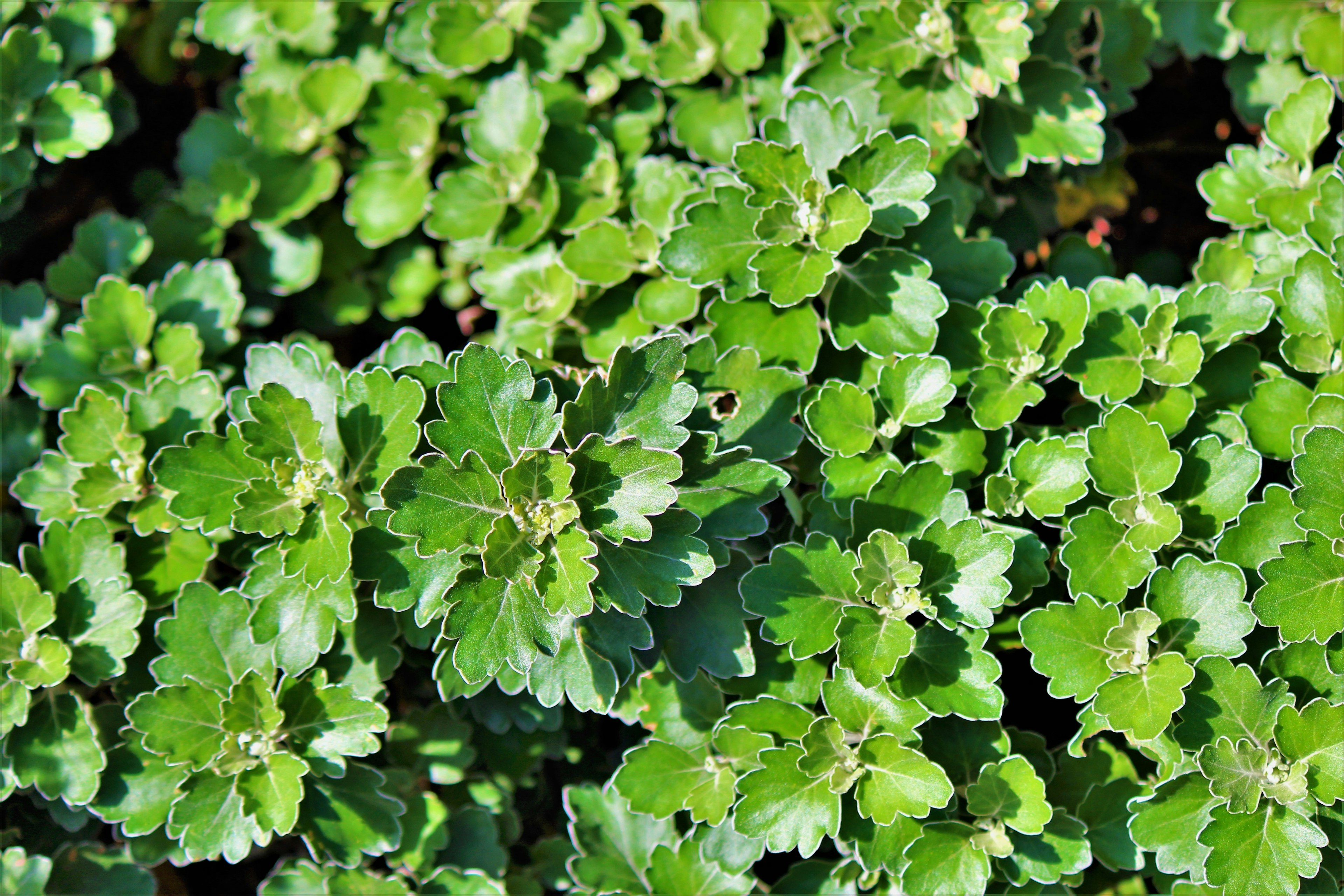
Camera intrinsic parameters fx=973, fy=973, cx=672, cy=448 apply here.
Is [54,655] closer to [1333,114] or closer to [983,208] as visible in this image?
[983,208]

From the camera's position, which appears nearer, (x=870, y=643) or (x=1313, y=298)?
(x=870, y=643)

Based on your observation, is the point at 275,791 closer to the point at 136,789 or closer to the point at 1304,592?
the point at 136,789

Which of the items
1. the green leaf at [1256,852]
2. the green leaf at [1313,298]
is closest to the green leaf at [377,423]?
the green leaf at [1256,852]

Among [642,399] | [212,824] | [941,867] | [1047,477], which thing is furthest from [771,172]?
[212,824]

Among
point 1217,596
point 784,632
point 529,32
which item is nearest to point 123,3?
point 529,32

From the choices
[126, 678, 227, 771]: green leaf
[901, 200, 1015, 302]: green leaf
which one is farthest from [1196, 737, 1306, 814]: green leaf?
[126, 678, 227, 771]: green leaf

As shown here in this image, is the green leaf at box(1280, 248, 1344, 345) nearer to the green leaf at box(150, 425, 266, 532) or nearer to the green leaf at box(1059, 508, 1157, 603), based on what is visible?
the green leaf at box(1059, 508, 1157, 603)

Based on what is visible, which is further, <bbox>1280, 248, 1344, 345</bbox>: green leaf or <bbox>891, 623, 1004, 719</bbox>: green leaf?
<bbox>1280, 248, 1344, 345</bbox>: green leaf

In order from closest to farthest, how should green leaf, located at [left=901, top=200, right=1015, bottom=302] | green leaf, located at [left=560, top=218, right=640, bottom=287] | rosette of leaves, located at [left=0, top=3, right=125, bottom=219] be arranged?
green leaf, located at [left=901, top=200, right=1015, bottom=302] < green leaf, located at [left=560, top=218, right=640, bottom=287] < rosette of leaves, located at [left=0, top=3, right=125, bottom=219]
